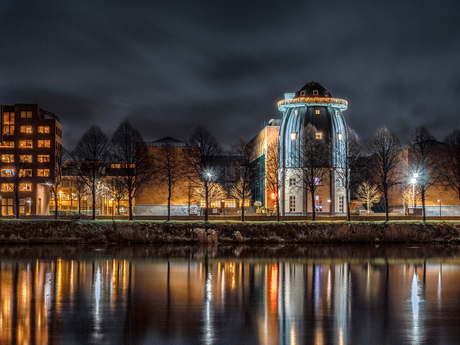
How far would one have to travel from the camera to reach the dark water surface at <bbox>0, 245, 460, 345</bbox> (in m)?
14.4

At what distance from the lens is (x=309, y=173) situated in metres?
59.4

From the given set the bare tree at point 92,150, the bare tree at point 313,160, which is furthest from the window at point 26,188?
the bare tree at point 313,160

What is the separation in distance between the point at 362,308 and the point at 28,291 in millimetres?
13380

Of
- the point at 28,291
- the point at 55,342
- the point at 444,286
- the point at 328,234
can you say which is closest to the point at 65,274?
the point at 28,291

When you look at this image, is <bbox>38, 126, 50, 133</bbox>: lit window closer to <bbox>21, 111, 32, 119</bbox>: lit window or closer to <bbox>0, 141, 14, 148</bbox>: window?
<bbox>21, 111, 32, 119</bbox>: lit window

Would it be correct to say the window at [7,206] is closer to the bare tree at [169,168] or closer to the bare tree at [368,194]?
the bare tree at [169,168]

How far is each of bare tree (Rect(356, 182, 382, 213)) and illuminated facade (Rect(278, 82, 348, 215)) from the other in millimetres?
5938

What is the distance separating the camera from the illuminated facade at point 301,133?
3061 inches

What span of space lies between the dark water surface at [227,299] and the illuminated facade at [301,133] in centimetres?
4199

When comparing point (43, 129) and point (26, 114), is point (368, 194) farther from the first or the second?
point (26, 114)

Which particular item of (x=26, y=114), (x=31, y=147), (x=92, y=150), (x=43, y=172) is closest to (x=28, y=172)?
(x=43, y=172)

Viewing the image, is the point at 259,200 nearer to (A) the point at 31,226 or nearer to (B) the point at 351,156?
(B) the point at 351,156

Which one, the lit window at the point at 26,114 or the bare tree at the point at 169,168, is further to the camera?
the lit window at the point at 26,114

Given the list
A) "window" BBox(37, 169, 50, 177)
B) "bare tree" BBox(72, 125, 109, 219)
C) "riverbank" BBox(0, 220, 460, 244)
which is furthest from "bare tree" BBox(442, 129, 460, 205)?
"window" BBox(37, 169, 50, 177)
